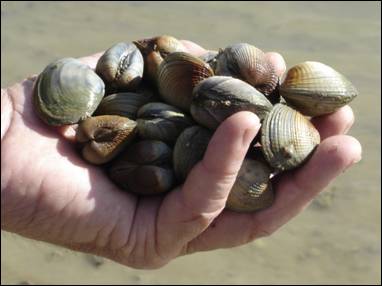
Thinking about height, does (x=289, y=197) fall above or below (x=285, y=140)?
below

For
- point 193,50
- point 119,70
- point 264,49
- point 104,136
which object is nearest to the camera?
point 104,136

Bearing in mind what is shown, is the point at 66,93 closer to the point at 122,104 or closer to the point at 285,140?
the point at 122,104

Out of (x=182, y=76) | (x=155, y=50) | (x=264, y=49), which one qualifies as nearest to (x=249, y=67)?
(x=182, y=76)

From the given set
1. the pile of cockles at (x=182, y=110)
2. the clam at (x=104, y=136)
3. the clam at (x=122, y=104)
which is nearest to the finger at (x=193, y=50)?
the pile of cockles at (x=182, y=110)

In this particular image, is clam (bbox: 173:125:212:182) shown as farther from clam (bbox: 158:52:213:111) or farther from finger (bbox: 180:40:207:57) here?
finger (bbox: 180:40:207:57)

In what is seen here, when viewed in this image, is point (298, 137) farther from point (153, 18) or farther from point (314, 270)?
point (153, 18)

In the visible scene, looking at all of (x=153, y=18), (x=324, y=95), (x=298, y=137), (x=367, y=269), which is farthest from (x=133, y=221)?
(x=153, y=18)

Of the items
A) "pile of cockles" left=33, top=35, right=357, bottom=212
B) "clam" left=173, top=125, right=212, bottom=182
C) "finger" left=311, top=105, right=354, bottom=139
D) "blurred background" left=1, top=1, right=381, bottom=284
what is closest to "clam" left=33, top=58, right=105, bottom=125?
"pile of cockles" left=33, top=35, right=357, bottom=212
